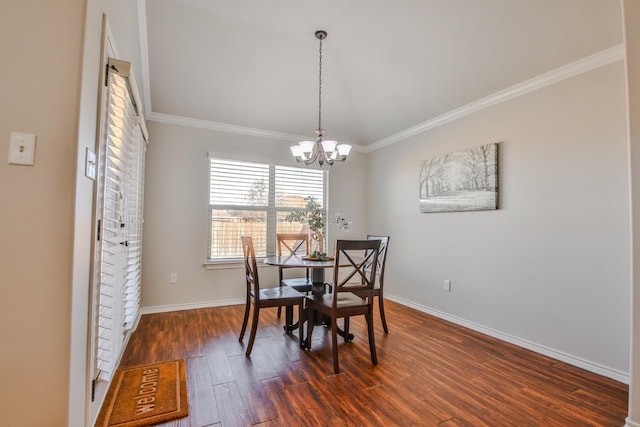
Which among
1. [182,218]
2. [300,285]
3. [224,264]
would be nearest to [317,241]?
[300,285]

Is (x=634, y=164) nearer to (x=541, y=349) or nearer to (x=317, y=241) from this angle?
(x=541, y=349)

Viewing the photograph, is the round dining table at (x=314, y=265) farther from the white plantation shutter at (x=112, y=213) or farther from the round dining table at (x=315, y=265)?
the white plantation shutter at (x=112, y=213)

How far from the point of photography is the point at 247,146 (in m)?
4.16

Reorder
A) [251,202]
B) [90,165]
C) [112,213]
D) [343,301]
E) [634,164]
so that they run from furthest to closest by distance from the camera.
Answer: [251,202] < [343,301] < [112,213] < [634,164] < [90,165]

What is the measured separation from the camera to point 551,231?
8.50 feet

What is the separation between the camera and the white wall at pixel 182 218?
3629mm

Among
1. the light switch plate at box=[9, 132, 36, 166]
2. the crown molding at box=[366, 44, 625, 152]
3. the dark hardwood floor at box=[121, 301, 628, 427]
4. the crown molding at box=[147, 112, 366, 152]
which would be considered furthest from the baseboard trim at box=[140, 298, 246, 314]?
the crown molding at box=[366, 44, 625, 152]

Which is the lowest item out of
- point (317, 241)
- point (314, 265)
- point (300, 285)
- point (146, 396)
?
point (146, 396)

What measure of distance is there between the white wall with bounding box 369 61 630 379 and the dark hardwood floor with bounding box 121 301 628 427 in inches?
11.4

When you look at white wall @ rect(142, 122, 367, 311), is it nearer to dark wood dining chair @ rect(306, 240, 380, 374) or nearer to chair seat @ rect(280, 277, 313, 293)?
chair seat @ rect(280, 277, 313, 293)

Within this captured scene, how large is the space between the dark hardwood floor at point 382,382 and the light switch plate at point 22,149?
57.4 inches

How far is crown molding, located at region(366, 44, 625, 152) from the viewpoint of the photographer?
2307 millimetres

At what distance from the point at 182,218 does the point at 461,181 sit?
332 centimetres

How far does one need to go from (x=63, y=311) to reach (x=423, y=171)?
3.63m
